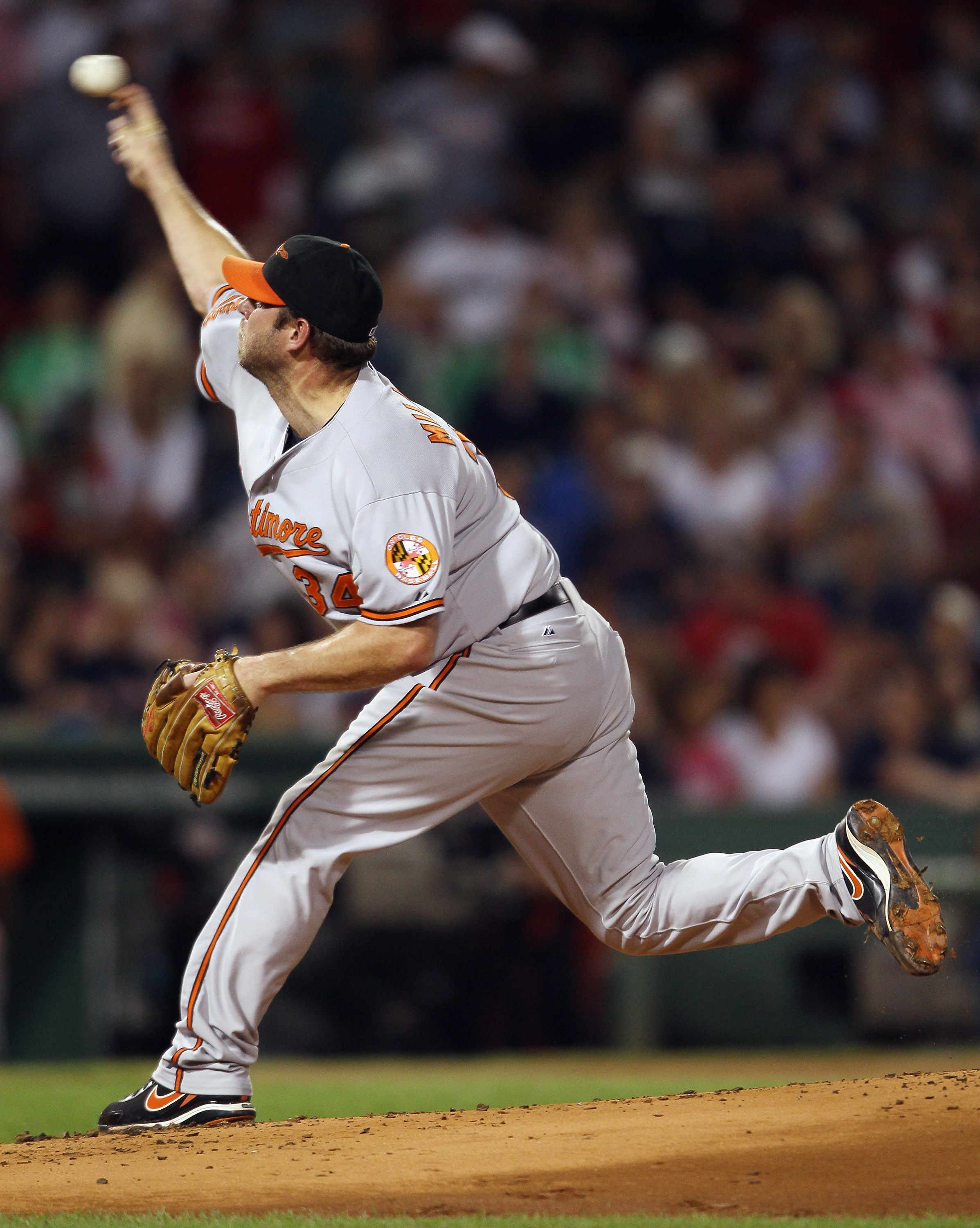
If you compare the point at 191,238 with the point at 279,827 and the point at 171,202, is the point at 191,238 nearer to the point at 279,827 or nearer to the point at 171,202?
the point at 171,202

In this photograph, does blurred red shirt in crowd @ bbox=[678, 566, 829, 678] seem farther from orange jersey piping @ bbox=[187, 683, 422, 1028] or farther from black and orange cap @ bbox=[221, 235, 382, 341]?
black and orange cap @ bbox=[221, 235, 382, 341]

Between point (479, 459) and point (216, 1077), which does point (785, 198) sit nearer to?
point (479, 459)

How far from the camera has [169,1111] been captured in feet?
12.6

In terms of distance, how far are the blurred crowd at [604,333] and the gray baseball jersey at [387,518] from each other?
3915 mm

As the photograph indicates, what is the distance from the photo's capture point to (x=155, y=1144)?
12.1 feet

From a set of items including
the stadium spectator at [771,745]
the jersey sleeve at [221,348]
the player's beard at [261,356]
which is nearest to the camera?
the player's beard at [261,356]

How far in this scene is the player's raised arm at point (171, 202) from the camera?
4.49 meters

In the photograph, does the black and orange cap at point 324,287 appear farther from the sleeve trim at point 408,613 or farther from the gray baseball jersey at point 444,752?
the sleeve trim at point 408,613

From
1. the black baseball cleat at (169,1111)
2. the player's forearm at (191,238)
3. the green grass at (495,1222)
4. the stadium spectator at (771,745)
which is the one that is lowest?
the green grass at (495,1222)

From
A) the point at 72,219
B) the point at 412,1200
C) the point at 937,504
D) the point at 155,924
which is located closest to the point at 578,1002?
the point at 155,924

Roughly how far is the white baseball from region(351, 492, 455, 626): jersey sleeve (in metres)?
1.84

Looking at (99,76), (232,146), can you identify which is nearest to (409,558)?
(99,76)

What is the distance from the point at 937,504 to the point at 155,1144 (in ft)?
22.1

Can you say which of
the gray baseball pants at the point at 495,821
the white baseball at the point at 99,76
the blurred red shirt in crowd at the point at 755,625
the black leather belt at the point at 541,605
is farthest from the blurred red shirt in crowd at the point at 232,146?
the gray baseball pants at the point at 495,821
